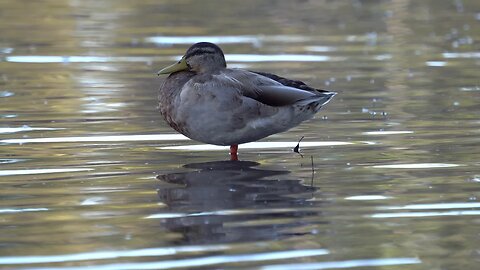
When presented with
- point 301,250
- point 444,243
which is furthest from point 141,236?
point 444,243

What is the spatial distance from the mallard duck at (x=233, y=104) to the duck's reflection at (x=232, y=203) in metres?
0.26

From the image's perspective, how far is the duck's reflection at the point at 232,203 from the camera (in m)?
6.82

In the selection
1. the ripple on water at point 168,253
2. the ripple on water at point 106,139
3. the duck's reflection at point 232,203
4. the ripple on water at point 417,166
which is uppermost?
the ripple on water at point 106,139

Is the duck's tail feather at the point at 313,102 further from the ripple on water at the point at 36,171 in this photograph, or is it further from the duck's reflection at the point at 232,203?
the ripple on water at the point at 36,171

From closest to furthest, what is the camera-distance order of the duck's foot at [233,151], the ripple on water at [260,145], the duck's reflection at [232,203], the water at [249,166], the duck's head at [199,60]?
the water at [249,166], the duck's reflection at [232,203], the duck's foot at [233,151], the duck's head at [199,60], the ripple on water at [260,145]

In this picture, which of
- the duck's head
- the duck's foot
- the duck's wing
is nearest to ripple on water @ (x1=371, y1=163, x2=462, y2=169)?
the duck's wing

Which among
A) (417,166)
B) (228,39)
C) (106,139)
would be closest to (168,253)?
(417,166)

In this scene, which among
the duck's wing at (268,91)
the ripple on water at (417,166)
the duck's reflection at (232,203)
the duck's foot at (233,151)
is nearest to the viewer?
the duck's reflection at (232,203)

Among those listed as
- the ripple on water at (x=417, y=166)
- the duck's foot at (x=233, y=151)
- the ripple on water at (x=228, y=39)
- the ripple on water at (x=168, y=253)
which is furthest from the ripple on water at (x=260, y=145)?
the ripple on water at (x=228, y=39)

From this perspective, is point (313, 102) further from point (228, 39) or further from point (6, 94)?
point (228, 39)

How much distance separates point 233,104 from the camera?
9141mm

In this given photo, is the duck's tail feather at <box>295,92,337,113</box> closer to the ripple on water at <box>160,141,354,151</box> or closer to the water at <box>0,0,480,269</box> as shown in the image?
the water at <box>0,0,480,269</box>

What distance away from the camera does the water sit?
6453mm

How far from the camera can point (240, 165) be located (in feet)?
30.0
